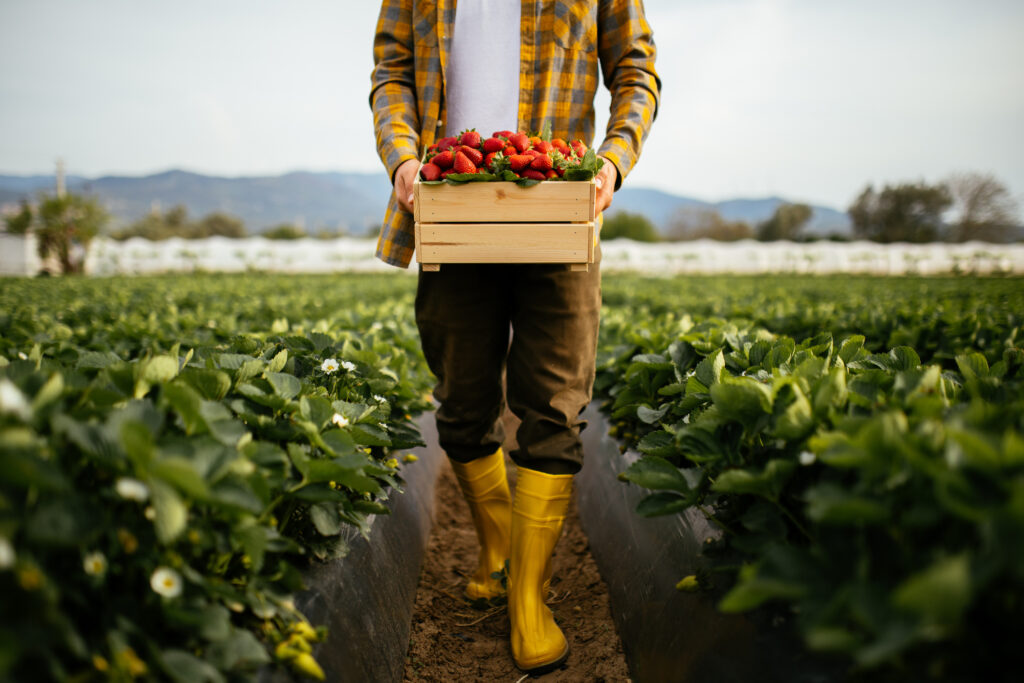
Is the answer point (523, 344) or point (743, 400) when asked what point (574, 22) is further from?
point (743, 400)

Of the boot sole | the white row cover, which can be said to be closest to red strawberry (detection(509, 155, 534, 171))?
the boot sole

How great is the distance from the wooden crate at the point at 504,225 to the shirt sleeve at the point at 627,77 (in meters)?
0.31

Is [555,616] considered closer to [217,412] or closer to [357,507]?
[357,507]

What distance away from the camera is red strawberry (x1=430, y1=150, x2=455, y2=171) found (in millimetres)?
1692

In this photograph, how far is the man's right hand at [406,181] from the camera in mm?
1842

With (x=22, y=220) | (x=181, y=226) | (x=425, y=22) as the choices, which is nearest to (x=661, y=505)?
(x=425, y=22)

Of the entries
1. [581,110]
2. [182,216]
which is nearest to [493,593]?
[581,110]

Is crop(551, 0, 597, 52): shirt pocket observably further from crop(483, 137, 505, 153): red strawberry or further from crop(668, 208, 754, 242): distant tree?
crop(668, 208, 754, 242): distant tree

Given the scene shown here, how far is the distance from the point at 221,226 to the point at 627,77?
82.0 metres

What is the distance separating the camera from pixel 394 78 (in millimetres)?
2133

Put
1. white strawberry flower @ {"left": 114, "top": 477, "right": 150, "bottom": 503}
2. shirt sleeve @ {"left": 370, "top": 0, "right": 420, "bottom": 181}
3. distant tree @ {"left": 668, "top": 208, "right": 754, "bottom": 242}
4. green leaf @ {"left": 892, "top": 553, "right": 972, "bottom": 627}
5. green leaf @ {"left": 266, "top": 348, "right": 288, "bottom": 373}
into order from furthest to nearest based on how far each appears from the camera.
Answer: distant tree @ {"left": 668, "top": 208, "right": 754, "bottom": 242} → shirt sleeve @ {"left": 370, "top": 0, "right": 420, "bottom": 181} → green leaf @ {"left": 266, "top": 348, "right": 288, "bottom": 373} → white strawberry flower @ {"left": 114, "top": 477, "right": 150, "bottom": 503} → green leaf @ {"left": 892, "top": 553, "right": 972, "bottom": 627}

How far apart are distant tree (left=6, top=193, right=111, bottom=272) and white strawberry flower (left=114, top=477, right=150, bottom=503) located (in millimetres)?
35701

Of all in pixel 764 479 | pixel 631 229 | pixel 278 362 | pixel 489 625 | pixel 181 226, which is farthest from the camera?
pixel 181 226

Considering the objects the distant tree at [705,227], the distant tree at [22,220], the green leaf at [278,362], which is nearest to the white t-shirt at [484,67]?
the green leaf at [278,362]
